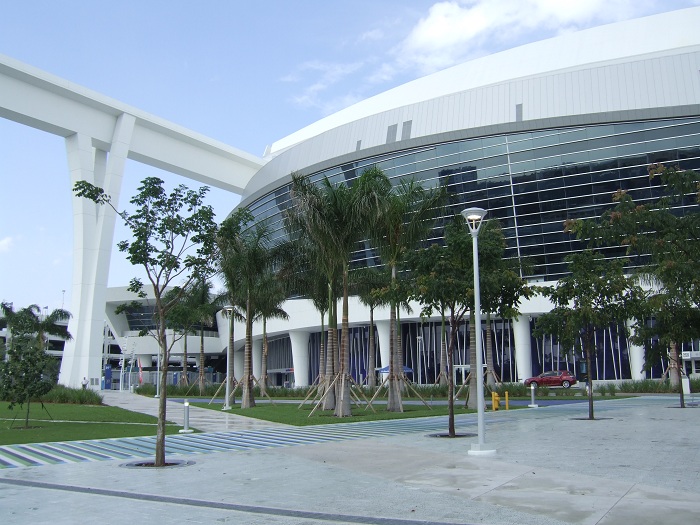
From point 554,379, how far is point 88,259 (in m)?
37.2

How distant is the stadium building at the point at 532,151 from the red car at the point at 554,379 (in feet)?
5.76

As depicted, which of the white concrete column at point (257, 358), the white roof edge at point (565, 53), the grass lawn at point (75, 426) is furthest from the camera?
the white concrete column at point (257, 358)

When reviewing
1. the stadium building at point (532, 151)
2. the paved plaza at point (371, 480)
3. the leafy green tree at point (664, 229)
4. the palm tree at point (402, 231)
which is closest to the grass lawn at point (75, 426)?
the paved plaza at point (371, 480)

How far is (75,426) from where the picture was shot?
81.6 feet

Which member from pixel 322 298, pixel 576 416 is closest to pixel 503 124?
pixel 322 298

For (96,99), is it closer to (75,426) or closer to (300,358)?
(300,358)

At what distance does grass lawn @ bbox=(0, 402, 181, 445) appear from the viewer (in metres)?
21.0

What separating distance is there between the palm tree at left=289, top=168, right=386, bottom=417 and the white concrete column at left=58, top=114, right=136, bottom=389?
3129cm

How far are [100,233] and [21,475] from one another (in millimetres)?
42976

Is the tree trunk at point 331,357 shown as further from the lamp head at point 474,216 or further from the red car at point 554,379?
the red car at point 554,379

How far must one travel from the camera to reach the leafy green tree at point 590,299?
24.7 meters

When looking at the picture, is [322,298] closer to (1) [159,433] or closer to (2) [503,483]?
(1) [159,433]

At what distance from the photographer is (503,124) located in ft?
170

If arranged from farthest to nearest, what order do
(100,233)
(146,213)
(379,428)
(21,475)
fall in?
(100,233) < (379,428) < (146,213) < (21,475)
